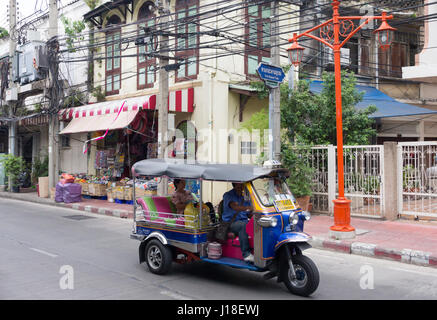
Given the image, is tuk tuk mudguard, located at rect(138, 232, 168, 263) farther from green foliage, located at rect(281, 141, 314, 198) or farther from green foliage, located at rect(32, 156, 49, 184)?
green foliage, located at rect(32, 156, 49, 184)

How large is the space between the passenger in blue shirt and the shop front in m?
8.09

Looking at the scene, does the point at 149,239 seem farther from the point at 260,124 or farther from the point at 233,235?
the point at 260,124

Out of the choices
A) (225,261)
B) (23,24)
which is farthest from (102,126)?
(225,261)

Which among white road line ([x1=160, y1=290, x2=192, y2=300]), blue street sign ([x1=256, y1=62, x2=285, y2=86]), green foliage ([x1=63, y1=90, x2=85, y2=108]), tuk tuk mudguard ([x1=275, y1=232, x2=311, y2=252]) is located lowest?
white road line ([x1=160, y1=290, x2=192, y2=300])

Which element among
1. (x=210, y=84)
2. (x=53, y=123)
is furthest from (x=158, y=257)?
(x=53, y=123)

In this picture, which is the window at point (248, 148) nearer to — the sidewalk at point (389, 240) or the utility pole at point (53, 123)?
the sidewalk at point (389, 240)

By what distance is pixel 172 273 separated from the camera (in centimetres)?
669

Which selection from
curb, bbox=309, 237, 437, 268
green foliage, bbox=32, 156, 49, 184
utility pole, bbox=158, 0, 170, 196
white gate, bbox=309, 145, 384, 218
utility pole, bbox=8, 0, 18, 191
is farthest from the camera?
green foliage, bbox=32, 156, 49, 184

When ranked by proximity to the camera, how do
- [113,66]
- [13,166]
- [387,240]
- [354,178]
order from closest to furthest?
[387,240]
[354,178]
[113,66]
[13,166]

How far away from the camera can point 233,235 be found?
6125mm

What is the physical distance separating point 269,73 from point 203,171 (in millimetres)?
4360

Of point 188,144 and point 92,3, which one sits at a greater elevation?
point 92,3

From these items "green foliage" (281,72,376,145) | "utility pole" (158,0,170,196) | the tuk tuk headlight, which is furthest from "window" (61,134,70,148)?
the tuk tuk headlight

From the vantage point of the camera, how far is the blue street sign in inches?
370
